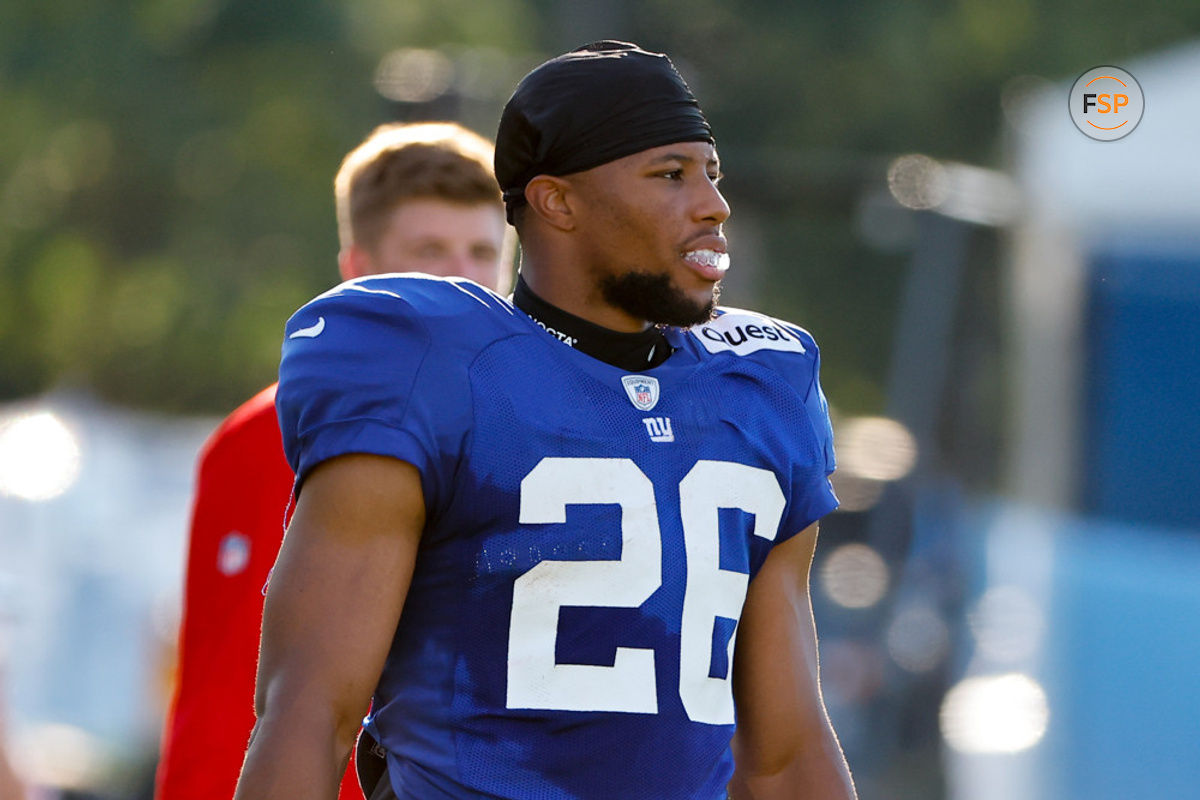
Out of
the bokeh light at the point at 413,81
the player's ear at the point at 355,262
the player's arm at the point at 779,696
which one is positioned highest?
the bokeh light at the point at 413,81

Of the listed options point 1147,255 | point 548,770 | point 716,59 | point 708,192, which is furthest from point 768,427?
point 716,59

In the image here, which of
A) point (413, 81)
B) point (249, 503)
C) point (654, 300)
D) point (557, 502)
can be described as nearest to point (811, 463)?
point (654, 300)

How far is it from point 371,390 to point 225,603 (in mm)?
1068

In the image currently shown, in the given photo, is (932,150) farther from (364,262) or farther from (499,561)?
(499,561)

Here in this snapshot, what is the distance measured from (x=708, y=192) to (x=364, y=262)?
3.75ft

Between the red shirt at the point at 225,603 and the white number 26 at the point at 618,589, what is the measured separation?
98cm

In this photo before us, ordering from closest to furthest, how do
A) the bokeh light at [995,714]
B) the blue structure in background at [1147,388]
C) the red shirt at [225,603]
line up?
the red shirt at [225,603], the blue structure in background at [1147,388], the bokeh light at [995,714]

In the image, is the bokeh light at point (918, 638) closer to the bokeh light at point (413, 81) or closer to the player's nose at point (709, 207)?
the bokeh light at point (413, 81)

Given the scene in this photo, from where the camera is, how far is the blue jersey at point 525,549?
90.4 inches

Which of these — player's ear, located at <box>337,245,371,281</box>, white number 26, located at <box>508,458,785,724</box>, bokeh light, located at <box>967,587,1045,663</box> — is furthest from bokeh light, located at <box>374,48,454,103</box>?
white number 26, located at <box>508,458,785,724</box>

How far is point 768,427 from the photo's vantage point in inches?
101

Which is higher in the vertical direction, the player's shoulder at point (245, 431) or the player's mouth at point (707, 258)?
the player's mouth at point (707, 258)

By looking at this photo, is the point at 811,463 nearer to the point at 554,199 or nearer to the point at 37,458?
the point at 554,199

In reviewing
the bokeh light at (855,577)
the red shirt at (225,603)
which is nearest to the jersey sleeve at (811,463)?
the red shirt at (225,603)
